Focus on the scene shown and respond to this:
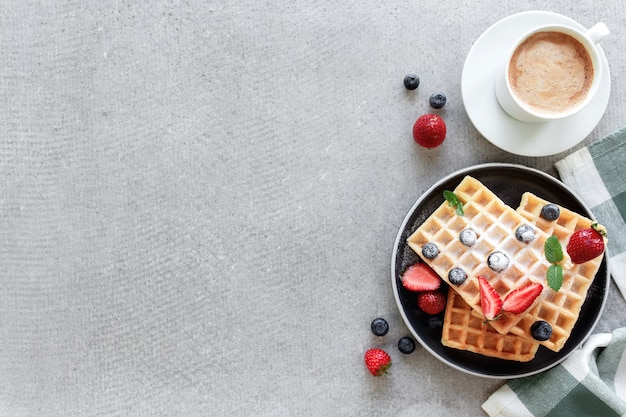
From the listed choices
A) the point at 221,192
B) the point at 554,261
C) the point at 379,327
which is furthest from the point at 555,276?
the point at 221,192

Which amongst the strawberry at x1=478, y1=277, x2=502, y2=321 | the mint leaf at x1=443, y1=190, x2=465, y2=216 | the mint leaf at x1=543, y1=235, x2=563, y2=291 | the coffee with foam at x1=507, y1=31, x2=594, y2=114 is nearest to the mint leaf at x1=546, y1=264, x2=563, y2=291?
the mint leaf at x1=543, y1=235, x2=563, y2=291

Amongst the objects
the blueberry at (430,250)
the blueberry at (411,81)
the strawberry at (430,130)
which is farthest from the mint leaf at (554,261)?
the blueberry at (411,81)

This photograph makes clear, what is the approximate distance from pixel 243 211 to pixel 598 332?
3.38 ft

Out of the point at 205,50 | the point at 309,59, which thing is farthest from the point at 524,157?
the point at 205,50

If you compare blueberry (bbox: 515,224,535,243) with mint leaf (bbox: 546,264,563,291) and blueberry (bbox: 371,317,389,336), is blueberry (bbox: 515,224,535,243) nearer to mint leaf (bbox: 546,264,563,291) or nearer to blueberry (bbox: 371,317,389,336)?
mint leaf (bbox: 546,264,563,291)

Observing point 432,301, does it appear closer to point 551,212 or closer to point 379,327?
point 379,327

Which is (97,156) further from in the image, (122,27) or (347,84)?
(347,84)

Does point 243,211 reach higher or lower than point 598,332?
higher

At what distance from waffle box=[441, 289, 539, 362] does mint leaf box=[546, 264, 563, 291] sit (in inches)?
7.4

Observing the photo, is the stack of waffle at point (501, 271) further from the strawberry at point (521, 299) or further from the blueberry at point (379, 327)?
the blueberry at point (379, 327)

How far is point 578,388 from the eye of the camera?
1.63 metres

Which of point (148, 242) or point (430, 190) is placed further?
point (148, 242)

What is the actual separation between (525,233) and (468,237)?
5.3 inches

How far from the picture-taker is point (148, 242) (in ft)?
5.73
